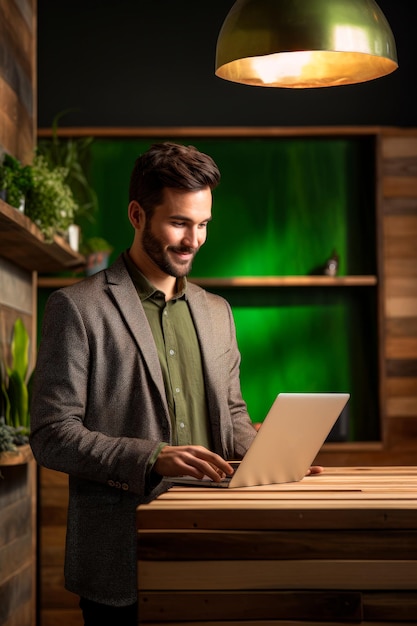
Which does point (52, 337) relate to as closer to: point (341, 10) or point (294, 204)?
point (341, 10)

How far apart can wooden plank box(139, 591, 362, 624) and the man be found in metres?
0.38

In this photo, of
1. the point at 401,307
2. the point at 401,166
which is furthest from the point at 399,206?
the point at 401,307

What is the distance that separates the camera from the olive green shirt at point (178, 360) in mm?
2545

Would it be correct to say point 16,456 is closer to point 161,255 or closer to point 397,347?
point 161,255

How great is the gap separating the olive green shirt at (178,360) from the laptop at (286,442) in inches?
11.1

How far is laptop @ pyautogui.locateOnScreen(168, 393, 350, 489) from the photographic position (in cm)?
198

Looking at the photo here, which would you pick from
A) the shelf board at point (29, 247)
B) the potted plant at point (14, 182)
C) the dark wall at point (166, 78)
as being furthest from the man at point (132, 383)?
the dark wall at point (166, 78)

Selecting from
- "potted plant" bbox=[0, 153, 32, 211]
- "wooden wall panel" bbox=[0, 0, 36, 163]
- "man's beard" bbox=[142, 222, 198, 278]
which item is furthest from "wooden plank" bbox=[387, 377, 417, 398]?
"man's beard" bbox=[142, 222, 198, 278]

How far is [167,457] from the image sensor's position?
2127 millimetres

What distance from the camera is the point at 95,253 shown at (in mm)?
5008

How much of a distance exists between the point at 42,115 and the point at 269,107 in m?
1.22

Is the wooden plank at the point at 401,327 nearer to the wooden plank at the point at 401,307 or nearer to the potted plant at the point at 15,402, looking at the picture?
the wooden plank at the point at 401,307

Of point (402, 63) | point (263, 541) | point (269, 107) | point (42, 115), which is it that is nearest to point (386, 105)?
point (402, 63)

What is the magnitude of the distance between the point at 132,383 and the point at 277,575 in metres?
0.80
